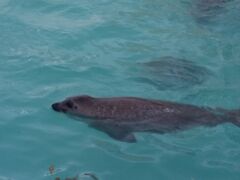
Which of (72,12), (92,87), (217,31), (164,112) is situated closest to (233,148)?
(164,112)

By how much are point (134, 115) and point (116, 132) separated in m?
0.32

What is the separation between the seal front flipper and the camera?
22.2 feet

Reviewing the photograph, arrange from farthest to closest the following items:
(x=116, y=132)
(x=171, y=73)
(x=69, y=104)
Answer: (x=171, y=73) < (x=69, y=104) < (x=116, y=132)

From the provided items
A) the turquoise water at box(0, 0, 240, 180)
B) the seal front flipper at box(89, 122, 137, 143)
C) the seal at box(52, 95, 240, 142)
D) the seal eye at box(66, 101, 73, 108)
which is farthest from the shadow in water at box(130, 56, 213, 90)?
the seal eye at box(66, 101, 73, 108)

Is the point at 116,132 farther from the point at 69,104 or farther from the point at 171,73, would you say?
the point at 171,73

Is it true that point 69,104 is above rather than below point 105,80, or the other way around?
above

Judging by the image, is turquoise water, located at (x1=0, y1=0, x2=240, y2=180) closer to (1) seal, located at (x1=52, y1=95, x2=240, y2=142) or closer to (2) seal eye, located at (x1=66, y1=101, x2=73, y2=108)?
(1) seal, located at (x1=52, y1=95, x2=240, y2=142)

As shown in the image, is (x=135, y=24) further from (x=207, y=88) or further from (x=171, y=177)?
(x=171, y=177)

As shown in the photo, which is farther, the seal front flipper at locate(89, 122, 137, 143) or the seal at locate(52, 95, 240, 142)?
the seal at locate(52, 95, 240, 142)

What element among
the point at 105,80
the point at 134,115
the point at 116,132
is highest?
the point at 134,115

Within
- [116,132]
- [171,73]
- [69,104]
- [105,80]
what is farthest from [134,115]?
[171,73]

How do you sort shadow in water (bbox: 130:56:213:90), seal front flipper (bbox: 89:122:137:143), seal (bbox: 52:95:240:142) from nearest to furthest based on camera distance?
seal front flipper (bbox: 89:122:137:143)
seal (bbox: 52:95:240:142)
shadow in water (bbox: 130:56:213:90)

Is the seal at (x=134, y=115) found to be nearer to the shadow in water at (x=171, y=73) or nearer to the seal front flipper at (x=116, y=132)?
the seal front flipper at (x=116, y=132)

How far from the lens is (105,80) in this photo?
8.84 m
